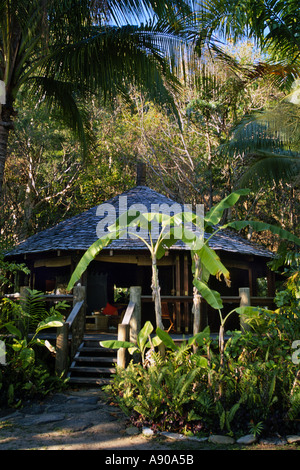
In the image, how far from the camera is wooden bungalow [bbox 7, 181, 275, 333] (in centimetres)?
1198

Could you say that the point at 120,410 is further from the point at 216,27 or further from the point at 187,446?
the point at 216,27

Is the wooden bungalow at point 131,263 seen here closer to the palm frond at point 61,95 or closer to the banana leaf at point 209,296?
the banana leaf at point 209,296

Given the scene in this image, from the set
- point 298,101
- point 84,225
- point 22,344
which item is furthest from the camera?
point 84,225

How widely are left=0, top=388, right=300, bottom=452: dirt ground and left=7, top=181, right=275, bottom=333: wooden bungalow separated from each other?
9.86ft

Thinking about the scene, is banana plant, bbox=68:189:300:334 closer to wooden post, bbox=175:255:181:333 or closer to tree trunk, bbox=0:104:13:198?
tree trunk, bbox=0:104:13:198

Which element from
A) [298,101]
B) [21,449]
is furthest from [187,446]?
[298,101]

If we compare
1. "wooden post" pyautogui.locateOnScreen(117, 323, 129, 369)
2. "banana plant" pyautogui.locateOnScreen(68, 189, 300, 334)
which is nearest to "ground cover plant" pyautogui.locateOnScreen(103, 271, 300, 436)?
"banana plant" pyautogui.locateOnScreen(68, 189, 300, 334)

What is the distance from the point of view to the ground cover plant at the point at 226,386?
556 cm

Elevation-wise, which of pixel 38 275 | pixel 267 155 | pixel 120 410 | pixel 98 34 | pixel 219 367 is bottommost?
pixel 120 410

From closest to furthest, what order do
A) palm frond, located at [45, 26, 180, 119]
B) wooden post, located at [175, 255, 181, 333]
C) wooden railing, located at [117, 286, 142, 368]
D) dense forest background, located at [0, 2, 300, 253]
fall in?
wooden railing, located at [117, 286, 142, 368] < palm frond, located at [45, 26, 180, 119] < wooden post, located at [175, 255, 181, 333] < dense forest background, located at [0, 2, 300, 253]

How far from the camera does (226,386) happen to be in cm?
596

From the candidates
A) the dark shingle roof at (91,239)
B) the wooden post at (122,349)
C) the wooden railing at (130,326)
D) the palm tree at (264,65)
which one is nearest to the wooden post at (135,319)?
the wooden railing at (130,326)

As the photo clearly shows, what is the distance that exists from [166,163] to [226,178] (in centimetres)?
397

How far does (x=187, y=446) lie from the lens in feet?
16.9
